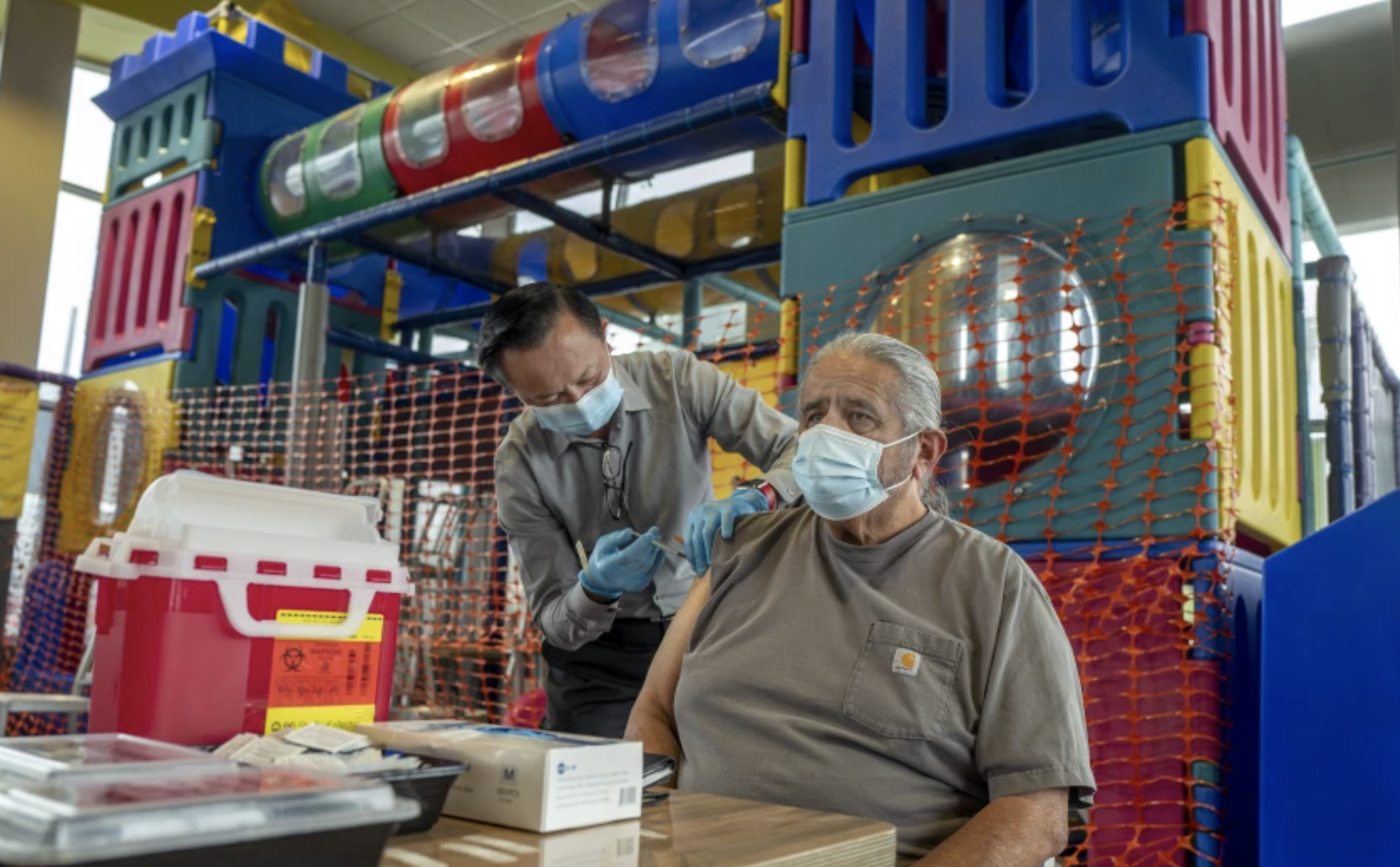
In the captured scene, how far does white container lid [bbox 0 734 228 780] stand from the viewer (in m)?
0.63

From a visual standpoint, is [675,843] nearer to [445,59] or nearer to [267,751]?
[267,751]

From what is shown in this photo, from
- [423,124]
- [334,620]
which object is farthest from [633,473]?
[423,124]

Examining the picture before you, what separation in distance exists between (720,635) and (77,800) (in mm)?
1050

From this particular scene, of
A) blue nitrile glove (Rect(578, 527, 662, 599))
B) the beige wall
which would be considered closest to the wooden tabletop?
blue nitrile glove (Rect(578, 527, 662, 599))

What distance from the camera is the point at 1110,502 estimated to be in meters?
2.17

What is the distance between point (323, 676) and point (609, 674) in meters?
0.94

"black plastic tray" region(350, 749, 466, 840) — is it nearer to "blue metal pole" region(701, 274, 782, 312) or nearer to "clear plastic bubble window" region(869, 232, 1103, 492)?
"clear plastic bubble window" region(869, 232, 1103, 492)

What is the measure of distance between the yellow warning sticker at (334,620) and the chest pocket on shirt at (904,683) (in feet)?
1.92

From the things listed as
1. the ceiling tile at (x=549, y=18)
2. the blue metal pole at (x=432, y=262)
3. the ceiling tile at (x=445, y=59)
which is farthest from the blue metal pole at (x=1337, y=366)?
the ceiling tile at (x=445, y=59)

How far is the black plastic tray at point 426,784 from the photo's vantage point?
829 mm

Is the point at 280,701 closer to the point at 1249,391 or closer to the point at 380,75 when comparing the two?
the point at 1249,391

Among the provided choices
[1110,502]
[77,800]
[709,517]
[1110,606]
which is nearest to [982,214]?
[1110,502]

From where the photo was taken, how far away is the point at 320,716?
51.4 inches

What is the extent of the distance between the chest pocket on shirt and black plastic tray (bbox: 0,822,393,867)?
0.78m
